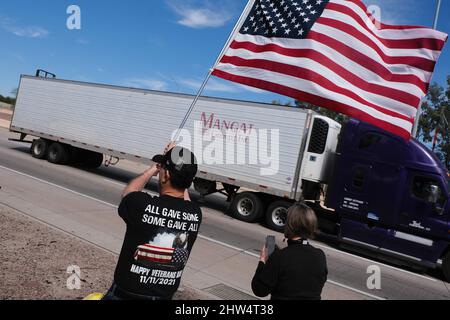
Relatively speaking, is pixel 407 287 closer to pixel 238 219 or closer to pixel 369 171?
pixel 369 171

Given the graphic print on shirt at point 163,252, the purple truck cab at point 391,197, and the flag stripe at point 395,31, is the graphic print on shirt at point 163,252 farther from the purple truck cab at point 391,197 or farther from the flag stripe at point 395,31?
the purple truck cab at point 391,197

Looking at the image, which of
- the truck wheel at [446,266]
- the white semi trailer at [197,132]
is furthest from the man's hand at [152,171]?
the white semi trailer at [197,132]

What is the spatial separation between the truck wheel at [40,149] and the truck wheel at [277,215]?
40.1ft

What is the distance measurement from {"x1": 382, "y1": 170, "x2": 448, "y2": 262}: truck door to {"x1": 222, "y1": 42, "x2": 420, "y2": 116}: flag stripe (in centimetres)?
637

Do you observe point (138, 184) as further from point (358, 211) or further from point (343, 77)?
point (358, 211)

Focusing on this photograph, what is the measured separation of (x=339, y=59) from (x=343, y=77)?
24cm

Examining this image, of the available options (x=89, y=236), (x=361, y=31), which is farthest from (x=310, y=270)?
(x=89, y=236)

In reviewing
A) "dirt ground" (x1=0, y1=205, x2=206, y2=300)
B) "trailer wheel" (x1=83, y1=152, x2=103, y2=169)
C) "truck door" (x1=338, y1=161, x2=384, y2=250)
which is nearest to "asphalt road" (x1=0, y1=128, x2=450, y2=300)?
"truck door" (x1=338, y1=161, x2=384, y2=250)

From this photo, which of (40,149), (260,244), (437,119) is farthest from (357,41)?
(437,119)

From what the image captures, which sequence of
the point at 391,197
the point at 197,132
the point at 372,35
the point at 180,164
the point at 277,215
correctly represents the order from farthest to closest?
the point at 197,132
the point at 277,215
the point at 391,197
the point at 372,35
the point at 180,164

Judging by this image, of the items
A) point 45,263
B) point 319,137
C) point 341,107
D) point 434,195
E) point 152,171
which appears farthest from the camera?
point 319,137

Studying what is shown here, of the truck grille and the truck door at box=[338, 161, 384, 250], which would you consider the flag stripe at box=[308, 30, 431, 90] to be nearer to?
the truck door at box=[338, 161, 384, 250]

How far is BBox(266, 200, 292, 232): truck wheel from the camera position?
40.2 feet

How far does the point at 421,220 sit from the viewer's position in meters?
10.0
